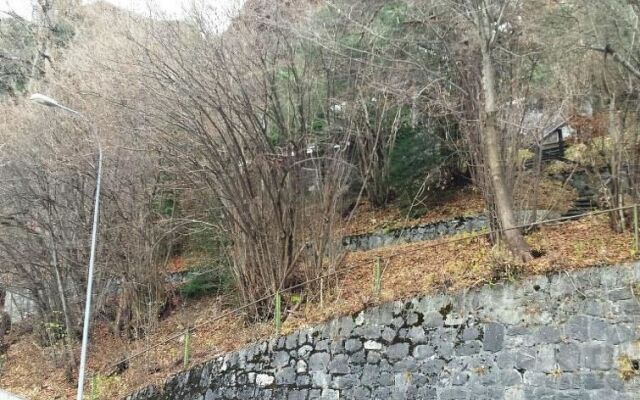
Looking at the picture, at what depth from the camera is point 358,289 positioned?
408 inches

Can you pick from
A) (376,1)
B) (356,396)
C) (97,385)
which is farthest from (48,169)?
(356,396)

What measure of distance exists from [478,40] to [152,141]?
19.9 ft

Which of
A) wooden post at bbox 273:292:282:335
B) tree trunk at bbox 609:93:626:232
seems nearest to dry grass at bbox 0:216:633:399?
wooden post at bbox 273:292:282:335

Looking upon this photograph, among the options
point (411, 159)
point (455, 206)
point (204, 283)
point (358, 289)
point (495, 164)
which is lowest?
point (204, 283)

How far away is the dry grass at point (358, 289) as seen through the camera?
8.34 m

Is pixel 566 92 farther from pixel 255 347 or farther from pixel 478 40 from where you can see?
pixel 255 347

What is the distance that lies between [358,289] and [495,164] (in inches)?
119

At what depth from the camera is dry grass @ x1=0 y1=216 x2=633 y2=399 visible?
8344 millimetres

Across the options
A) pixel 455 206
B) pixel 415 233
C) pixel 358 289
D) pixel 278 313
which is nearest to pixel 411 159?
pixel 455 206

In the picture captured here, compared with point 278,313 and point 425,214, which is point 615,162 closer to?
point 278,313

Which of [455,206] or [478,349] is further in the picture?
[455,206]

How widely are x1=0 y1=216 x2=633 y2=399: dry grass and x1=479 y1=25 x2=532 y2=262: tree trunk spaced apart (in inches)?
16.1

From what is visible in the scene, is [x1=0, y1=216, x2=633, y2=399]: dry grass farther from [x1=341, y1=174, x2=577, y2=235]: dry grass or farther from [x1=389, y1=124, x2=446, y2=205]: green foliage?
[x1=389, y1=124, x2=446, y2=205]: green foliage

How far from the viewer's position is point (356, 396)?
8953 millimetres
